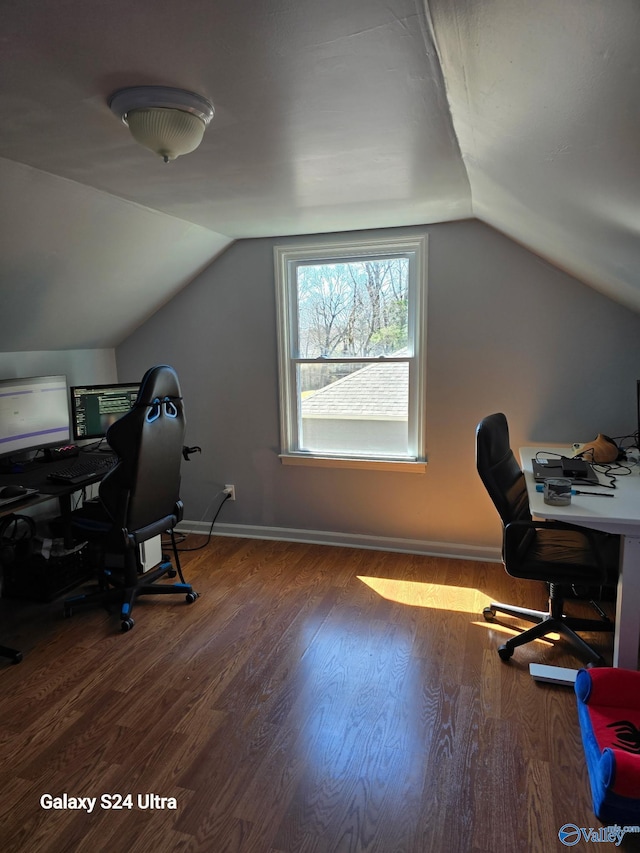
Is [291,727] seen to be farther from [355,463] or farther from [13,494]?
[355,463]

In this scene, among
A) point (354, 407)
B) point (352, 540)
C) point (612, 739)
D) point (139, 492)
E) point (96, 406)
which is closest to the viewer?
point (612, 739)

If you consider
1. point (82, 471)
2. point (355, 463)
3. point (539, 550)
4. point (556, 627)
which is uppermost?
point (82, 471)

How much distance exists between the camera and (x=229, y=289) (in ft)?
12.3

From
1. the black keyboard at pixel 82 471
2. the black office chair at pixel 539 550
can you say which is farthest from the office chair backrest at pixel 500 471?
the black keyboard at pixel 82 471

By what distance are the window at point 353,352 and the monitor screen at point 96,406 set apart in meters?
1.06

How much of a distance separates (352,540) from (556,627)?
5.06 feet

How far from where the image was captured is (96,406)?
3420 millimetres

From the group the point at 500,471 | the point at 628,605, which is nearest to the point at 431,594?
the point at 500,471

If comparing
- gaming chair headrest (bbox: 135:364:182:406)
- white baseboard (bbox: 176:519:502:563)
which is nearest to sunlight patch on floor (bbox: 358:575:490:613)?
white baseboard (bbox: 176:519:502:563)

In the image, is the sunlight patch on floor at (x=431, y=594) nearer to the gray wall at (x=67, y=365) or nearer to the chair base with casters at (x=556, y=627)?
the chair base with casters at (x=556, y=627)

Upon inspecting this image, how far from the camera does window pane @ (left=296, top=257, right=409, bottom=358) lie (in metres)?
3.49

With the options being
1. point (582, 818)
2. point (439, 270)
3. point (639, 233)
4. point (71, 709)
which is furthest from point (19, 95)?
point (582, 818)

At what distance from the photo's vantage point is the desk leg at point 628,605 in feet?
6.83

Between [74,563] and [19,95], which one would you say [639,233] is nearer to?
[19,95]
